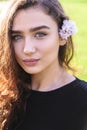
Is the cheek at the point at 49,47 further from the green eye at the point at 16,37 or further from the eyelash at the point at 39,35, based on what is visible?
the green eye at the point at 16,37

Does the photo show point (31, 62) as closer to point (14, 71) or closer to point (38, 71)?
point (38, 71)

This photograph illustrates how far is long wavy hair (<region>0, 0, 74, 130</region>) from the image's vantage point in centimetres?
350

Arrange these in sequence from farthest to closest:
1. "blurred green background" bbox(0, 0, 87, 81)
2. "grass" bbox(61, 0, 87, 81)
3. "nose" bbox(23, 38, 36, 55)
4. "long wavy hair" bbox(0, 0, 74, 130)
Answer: "grass" bbox(61, 0, 87, 81) → "blurred green background" bbox(0, 0, 87, 81) → "long wavy hair" bbox(0, 0, 74, 130) → "nose" bbox(23, 38, 36, 55)

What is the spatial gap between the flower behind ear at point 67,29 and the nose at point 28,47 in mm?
267

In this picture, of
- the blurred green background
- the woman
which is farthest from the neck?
the blurred green background

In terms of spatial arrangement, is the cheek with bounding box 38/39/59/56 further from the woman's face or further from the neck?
the neck

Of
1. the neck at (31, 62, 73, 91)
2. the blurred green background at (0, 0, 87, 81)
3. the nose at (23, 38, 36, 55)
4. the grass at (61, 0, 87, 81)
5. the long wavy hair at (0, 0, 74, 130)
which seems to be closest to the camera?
the nose at (23, 38, 36, 55)

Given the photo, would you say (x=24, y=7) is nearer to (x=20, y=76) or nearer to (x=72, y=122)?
(x=20, y=76)

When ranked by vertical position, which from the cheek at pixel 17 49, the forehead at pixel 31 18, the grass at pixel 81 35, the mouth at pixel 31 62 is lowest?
the grass at pixel 81 35

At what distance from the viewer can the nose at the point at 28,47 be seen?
3363 millimetres

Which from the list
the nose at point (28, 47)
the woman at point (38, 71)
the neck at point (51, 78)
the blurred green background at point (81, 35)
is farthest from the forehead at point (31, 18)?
the neck at point (51, 78)

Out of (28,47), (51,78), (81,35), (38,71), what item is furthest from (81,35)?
(28,47)

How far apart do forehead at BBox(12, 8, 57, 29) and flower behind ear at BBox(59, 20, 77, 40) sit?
10 cm

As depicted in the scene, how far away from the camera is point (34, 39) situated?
343cm
